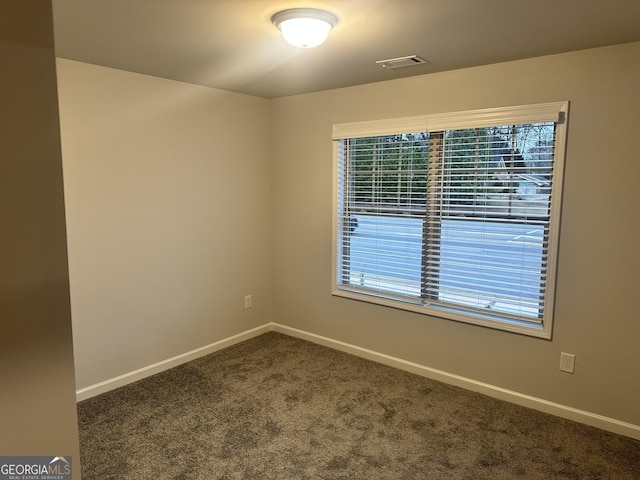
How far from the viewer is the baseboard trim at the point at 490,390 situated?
2.65 meters

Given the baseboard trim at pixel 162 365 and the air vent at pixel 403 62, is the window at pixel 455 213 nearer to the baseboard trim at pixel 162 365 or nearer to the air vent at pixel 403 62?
the air vent at pixel 403 62

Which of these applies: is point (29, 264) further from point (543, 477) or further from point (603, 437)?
point (603, 437)

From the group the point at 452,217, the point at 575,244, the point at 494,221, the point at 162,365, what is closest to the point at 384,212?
the point at 452,217

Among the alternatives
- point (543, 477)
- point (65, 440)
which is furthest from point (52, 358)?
point (543, 477)

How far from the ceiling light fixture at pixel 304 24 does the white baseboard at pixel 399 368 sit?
2.50m

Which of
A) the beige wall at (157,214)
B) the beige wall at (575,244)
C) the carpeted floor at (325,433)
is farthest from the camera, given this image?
the beige wall at (157,214)

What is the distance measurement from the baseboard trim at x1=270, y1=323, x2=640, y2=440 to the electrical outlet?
9.8 inches

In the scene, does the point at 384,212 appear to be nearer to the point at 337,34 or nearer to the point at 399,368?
the point at 399,368

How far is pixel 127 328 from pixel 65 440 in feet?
6.00

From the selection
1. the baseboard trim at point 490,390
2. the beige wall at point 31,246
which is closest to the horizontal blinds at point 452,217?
the baseboard trim at point 490,390

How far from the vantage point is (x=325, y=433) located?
261 cm

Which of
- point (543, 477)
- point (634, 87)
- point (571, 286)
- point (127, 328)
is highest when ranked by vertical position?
point (634, 87)

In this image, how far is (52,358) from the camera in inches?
57.1

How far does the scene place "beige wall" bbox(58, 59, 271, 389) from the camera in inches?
115
